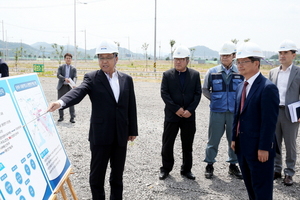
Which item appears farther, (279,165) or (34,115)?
(279,165)

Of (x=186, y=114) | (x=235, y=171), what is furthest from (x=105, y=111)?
(x=235, y=171)

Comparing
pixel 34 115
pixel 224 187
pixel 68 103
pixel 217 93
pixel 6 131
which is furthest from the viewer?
pixel 217 93

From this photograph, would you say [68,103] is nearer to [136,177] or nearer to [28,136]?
[28,136]

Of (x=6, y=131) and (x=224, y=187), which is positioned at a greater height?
(x=6, y=131)

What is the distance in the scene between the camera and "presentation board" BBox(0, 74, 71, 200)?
6.35 ft

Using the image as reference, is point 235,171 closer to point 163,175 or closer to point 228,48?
point 163,175

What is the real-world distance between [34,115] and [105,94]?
80 cm

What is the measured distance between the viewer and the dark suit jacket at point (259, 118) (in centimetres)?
254

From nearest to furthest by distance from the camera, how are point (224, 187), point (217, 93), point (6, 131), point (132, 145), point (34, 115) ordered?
point (6, 131), point (34, 115), point (224, 187), point (217, 93), point (132, 145)

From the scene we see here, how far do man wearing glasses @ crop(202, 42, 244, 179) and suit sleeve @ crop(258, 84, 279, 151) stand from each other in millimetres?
1589

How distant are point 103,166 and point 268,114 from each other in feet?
6.14

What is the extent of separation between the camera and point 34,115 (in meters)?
2.52

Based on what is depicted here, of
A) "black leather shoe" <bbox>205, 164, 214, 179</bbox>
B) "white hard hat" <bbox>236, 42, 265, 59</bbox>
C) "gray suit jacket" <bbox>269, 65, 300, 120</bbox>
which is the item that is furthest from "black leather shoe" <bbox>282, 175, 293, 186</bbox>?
"white hard hat" <bbox>236, 42, 265, 59</bbox>

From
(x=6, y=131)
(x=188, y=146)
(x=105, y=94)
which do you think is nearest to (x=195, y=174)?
(x=188, y=146)
